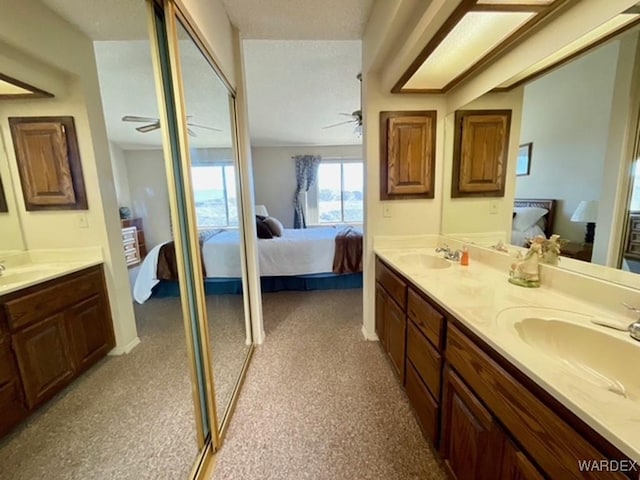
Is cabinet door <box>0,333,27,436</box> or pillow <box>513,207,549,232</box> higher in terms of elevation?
pillow <box>513,207,549,232</box>

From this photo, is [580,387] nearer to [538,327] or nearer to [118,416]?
[538,327]

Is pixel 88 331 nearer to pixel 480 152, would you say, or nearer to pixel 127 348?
pixel 127 348

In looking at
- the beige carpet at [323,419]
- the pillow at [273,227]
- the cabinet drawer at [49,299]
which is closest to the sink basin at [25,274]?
the cabinet drawer at [49,299]

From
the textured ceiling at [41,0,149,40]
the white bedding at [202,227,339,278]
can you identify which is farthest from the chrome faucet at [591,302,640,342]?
the white bedding at [202,227,339,278]

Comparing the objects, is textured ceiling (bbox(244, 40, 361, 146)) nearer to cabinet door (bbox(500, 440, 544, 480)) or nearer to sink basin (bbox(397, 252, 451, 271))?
sink basin (bbox(397, 252, 451, 271))

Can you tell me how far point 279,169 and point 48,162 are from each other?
5.38 meters

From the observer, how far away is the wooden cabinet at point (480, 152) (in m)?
1.59

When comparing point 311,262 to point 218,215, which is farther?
point 311,262

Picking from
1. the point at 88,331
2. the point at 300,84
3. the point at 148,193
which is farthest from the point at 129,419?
the point at 300,84

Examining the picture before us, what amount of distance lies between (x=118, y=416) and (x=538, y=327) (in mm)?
1898

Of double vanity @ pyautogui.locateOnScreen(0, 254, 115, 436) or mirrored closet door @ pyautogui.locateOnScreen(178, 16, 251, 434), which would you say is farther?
mirrored closet door @ pyautogui.locateOnScreen(178, 16, 251, 434)

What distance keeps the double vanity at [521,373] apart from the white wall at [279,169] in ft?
16.7

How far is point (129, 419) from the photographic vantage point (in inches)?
52.9

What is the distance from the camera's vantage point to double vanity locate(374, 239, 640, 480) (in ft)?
1.78
